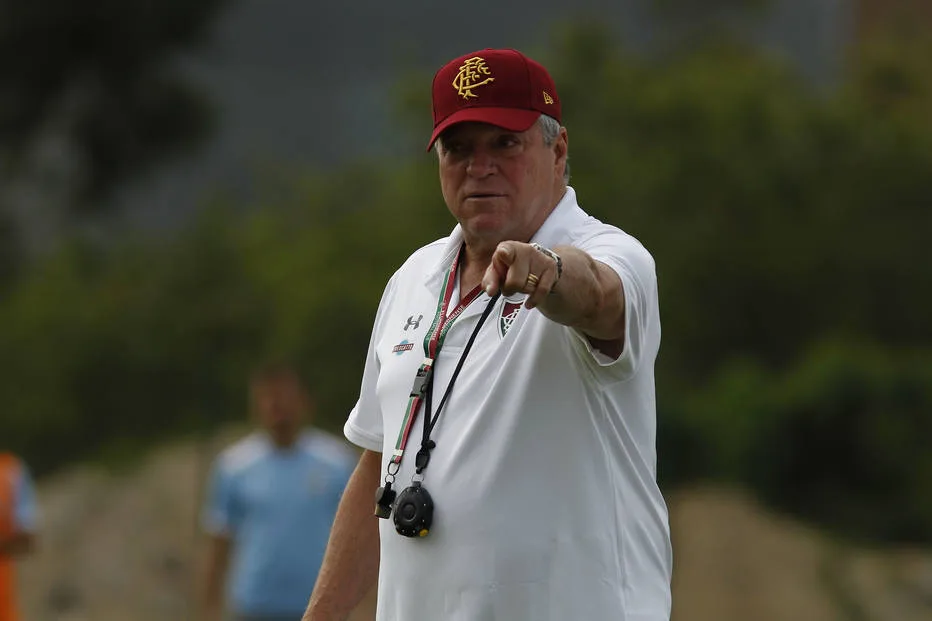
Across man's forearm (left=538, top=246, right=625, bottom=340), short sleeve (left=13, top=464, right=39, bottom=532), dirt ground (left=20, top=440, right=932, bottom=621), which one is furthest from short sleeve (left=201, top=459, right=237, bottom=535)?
man's forearm (left=538, top=246, right=625, bottom=340)

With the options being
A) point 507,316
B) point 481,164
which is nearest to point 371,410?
point 507,316

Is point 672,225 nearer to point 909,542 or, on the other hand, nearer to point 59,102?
point 909,542

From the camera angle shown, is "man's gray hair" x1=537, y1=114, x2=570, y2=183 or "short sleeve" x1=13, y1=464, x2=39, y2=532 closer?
"man's gray hair" x1=537, y1=114, x2=570, y2=183

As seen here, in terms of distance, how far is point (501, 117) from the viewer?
3693 mm

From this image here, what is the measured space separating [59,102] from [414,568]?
24.5 meters

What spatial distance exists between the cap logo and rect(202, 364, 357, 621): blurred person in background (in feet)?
19.7

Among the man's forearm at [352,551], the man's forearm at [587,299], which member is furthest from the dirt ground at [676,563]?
the man's forearm at [587,299]

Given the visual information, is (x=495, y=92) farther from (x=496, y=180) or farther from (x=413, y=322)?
(x=413, y=322)

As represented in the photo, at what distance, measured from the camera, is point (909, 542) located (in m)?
17.3

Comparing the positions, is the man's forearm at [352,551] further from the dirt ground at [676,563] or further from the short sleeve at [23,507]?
the dirt ground at [676,563]

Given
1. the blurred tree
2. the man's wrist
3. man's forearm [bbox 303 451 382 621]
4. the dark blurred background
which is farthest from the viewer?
the blurred tree

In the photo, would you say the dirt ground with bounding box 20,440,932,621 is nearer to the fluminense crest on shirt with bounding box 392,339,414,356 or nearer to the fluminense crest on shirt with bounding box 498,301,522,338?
the fluminense crest on shirt with bounding box 392,339,414,356

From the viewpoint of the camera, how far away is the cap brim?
145 inches

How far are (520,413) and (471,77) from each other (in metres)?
0.77
